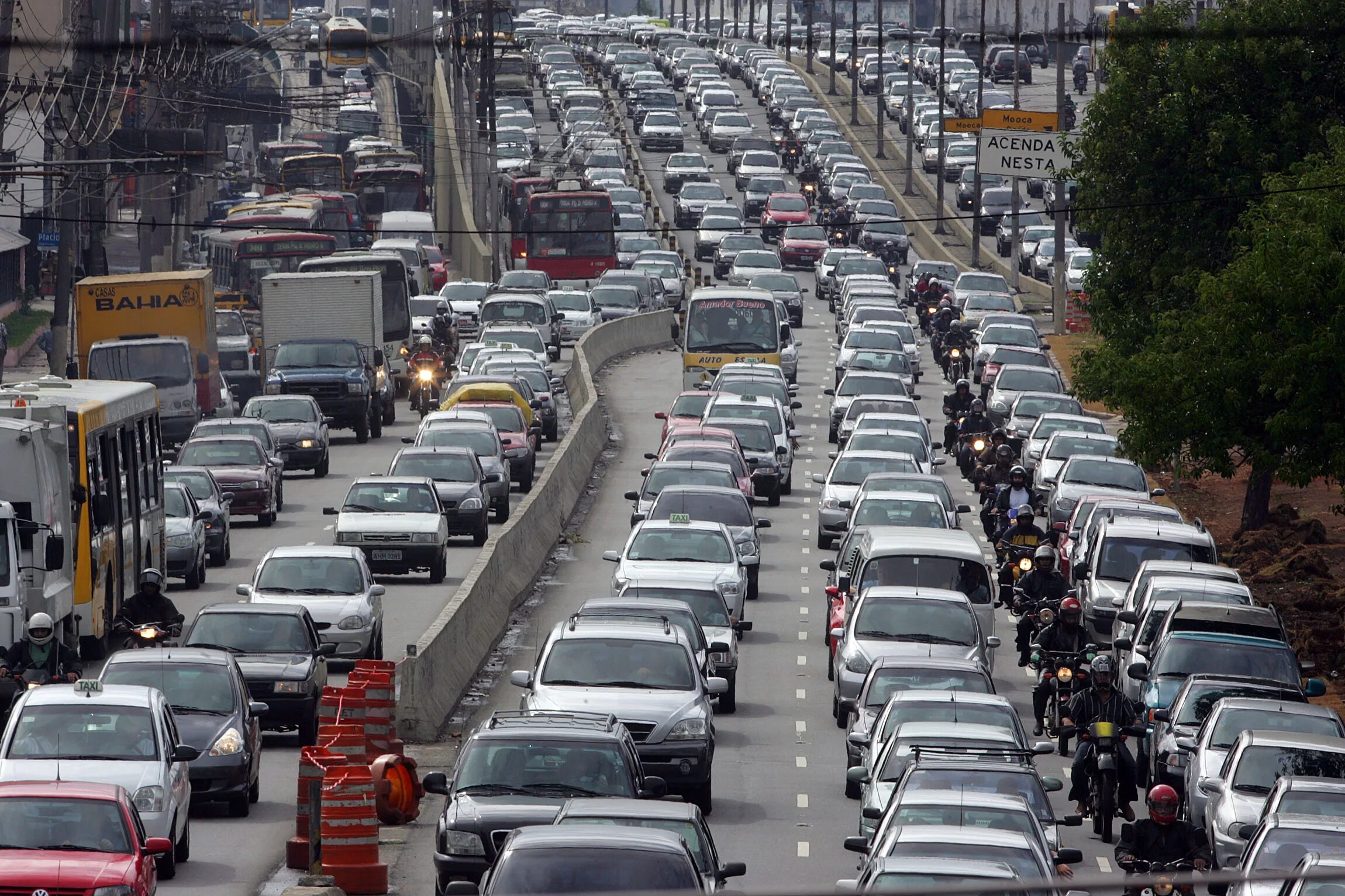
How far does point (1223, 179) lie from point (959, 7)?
5183 inches

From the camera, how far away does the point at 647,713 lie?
792 inches

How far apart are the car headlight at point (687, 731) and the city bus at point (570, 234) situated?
177 ft

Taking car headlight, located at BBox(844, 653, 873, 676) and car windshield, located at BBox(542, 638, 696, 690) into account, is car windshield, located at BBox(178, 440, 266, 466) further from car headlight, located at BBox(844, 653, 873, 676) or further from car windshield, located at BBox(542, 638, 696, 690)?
car windshield, located at BBox(542, 638, 696, 690)

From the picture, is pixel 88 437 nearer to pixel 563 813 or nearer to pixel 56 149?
pixel 563 813

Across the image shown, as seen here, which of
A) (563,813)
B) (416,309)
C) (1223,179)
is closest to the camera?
(563,813)

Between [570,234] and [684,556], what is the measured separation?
45.7 meters

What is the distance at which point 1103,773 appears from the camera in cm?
1964

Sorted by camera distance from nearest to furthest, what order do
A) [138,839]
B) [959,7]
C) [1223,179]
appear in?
[138,839], [1223,179], [959,7]

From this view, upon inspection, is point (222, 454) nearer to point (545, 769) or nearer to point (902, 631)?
point (902, 631)

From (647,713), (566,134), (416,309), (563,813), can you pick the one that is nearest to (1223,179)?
(647,713)

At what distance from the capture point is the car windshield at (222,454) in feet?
122

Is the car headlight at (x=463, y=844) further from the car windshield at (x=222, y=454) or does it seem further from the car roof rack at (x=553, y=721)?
the car windshield at (x=222, y=454)

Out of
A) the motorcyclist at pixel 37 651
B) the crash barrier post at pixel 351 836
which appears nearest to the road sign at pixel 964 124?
the motorcyclist at pixel 37 651

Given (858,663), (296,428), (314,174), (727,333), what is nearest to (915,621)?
(858,663)
